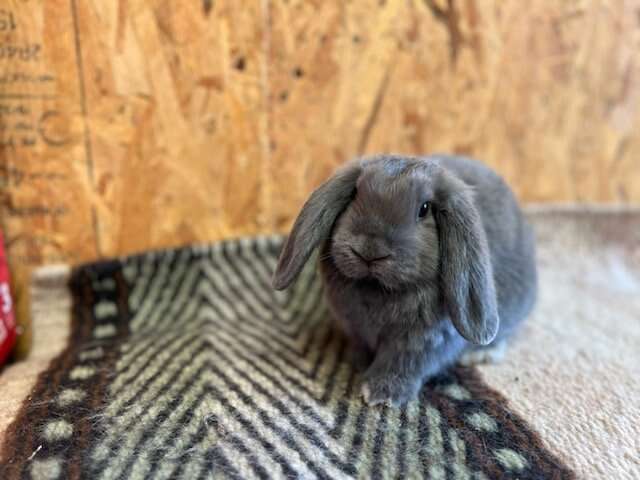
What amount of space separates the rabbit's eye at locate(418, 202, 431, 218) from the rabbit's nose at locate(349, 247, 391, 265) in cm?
12

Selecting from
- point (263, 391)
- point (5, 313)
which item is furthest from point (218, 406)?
point (5, 313)

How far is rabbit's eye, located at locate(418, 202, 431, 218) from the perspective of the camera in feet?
3.51

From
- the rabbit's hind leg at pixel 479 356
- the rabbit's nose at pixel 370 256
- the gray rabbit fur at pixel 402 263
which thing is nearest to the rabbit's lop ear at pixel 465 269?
the gray rabbit fur at pixel 402 263

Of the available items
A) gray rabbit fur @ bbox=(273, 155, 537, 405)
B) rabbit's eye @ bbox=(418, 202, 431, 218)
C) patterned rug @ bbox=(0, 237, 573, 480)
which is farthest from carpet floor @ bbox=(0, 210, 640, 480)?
rabbit's eye @ bbox=(418, 202, 431, 218)

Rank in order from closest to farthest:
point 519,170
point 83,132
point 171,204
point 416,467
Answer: point 416,467
point 83,132
point 171,204
point 519,170

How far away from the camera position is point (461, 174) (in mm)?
1281

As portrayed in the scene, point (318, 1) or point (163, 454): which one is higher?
point (318, 1)

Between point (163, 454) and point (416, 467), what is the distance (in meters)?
0.45

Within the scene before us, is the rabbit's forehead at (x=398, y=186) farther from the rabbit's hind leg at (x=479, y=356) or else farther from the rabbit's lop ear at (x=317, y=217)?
the rabbit's hind leg at (x=479, y=356)

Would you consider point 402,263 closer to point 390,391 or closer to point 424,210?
point 424,210

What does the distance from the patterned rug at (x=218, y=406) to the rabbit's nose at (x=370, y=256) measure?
330 mm

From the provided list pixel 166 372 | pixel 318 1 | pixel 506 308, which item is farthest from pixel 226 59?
pixel 506 308

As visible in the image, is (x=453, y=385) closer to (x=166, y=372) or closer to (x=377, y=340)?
(x=377, y=340)

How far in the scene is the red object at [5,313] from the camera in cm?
140
